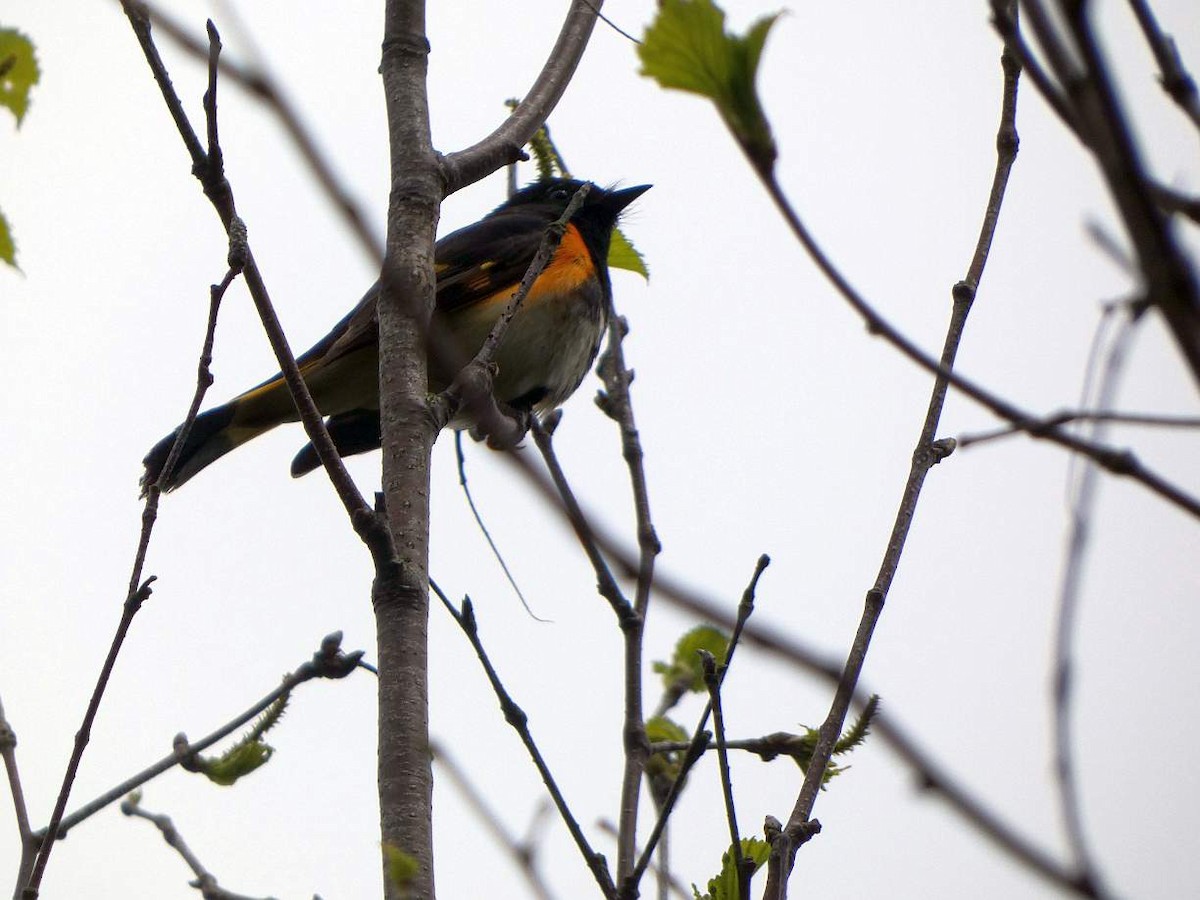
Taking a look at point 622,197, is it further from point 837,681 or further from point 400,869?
→ point 837,681

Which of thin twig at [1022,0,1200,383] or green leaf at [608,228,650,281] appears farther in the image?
green leaf at [608,228,650,281]

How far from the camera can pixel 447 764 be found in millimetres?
2084

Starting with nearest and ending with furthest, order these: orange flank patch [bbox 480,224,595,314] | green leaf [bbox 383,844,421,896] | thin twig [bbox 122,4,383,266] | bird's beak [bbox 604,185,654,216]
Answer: thin twig [bbox 122,4,383,266]
green leaf [bbox 383,844,421,896]
orange flank patch [bbox 480,224,595,314]
bird's beak [bbox 604,185,654,216]

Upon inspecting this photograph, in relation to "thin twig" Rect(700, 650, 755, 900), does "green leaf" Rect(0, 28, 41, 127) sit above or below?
above

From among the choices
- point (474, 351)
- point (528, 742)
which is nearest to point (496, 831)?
point (528, 742)

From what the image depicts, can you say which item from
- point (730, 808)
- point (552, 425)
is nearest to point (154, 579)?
point (730, 808)

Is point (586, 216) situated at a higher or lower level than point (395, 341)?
higher

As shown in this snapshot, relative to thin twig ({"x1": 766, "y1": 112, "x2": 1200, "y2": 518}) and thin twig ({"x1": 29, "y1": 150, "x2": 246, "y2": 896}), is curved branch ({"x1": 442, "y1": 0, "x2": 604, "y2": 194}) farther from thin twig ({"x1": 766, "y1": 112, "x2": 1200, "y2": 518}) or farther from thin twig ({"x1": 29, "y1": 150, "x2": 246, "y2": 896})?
thin twig ({"x1": 766, "y1": 112, "x2": 1200, "y2": 518})

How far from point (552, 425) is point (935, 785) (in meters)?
3.03

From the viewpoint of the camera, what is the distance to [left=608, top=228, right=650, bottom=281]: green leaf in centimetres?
333

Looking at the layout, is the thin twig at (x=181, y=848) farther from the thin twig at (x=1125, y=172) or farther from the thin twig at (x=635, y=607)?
the thin twig at (x=1125, y=172)

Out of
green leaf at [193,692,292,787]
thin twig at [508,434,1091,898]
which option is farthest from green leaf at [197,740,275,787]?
thin twig at [508,434,1091,898]

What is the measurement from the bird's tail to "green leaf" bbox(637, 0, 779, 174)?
4.07 metres

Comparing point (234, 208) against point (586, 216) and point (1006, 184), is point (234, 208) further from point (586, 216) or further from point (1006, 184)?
point (586, 216)
